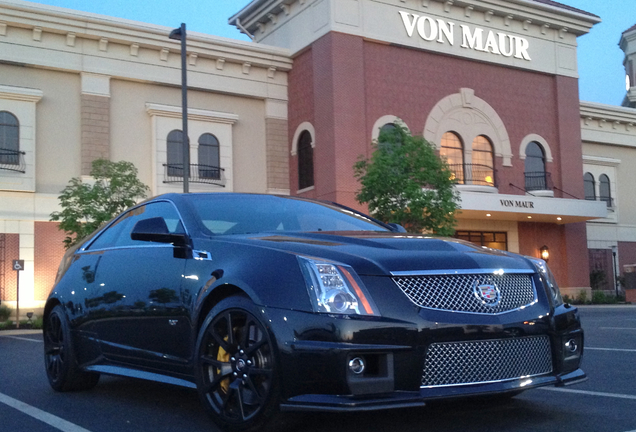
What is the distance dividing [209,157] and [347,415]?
23.4 meters

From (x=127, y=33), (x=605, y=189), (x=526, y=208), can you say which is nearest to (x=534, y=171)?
(x=526, y=208)

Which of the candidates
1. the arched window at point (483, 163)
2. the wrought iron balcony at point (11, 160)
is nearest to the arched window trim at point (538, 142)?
the arched window at point (483, 163)

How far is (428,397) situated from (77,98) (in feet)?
77.3

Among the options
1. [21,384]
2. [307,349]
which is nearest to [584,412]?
[307,349]

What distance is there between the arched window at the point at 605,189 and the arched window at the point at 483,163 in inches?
349

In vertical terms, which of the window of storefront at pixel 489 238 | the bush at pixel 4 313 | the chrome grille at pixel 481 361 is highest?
the window of storefront at pixel 489 238

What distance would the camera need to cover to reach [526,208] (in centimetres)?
2920

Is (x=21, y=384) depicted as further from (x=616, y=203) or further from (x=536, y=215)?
(x=616, y=203)

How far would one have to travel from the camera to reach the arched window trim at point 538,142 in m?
31.5

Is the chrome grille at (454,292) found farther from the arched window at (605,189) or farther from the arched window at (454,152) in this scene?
the arched window at (605,189)

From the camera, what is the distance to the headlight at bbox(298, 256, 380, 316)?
385cm

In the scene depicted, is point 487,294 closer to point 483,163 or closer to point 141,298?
point 141,298

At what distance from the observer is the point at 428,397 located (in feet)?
12.6

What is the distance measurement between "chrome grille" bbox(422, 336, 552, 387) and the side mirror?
6.04 feet
